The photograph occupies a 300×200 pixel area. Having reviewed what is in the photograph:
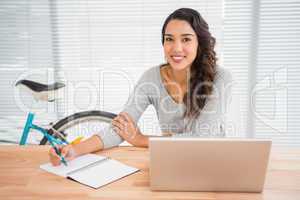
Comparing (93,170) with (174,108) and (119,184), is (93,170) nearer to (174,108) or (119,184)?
(119,184)

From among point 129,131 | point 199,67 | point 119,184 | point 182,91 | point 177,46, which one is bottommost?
point 119,184

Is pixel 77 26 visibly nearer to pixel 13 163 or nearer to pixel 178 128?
A: pixel 178 128

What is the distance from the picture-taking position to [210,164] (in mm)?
996

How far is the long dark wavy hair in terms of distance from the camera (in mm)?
1676

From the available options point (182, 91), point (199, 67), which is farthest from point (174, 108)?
point (199, 67)

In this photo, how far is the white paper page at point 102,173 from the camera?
1.15 meters

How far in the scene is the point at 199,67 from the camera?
1.83 meters

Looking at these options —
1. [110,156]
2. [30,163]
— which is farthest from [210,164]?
[30,163]

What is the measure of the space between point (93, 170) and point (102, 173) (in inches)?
1.9

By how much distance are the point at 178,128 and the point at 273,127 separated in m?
1.42

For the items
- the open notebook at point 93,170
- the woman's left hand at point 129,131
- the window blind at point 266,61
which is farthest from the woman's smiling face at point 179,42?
the window blind at point 266,61

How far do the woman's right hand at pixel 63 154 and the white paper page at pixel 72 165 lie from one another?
17 mm

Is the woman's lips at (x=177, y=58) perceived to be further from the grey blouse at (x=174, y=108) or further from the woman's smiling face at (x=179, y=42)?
the grey blouse at (x=174, y=108)

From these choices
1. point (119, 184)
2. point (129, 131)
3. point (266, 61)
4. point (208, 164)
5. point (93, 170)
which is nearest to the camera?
point (208, 164)
